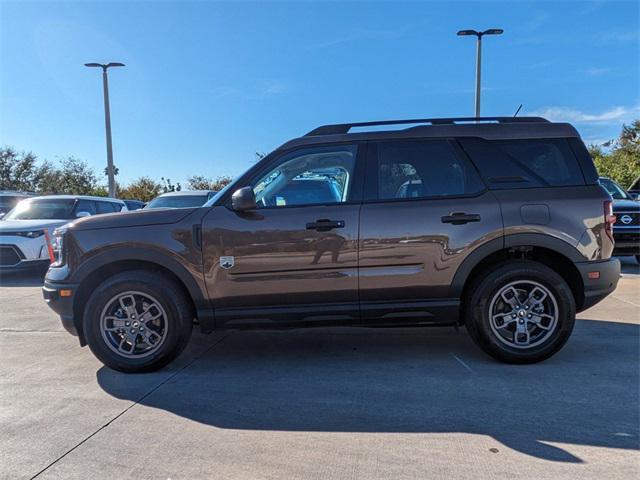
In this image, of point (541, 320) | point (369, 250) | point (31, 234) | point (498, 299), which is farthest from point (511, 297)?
point (31, 234)

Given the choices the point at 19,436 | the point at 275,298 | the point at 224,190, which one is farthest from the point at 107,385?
the point at 224,190

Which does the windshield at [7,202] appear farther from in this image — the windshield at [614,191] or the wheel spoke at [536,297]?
the windshield at [614,191]

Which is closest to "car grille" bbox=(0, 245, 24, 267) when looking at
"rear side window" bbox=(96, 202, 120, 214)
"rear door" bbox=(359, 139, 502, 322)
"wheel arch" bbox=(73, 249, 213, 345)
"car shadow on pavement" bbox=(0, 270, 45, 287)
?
"car shadow on pavement" bbox=(0, 270, 45, 287)

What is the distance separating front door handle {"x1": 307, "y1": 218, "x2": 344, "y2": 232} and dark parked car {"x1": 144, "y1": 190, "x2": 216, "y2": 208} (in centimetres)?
629

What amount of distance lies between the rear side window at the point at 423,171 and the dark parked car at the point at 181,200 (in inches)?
249

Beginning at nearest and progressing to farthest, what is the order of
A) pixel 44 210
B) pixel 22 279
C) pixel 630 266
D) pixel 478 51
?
1. pixel 22 279
2. pixel 44 210
3. pixel 630 266
4. pixel 478 51

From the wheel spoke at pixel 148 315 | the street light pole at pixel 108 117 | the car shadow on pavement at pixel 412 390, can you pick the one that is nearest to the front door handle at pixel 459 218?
the car shadow on pavement at pixel 412 390

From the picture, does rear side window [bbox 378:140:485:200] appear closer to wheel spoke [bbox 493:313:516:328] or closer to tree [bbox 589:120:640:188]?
wheel spoke [bbox 493:313:516:328]

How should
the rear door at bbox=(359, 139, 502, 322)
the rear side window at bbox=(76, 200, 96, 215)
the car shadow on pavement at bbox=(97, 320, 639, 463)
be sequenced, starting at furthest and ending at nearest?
the rear side window at bbox=(76, 200, 96, 215)
the rear door at bbox=(359, 139, 502, 322)
the car shadow on pavement at bbox=(97, 320, 639, 463)

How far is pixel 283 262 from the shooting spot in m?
4.06

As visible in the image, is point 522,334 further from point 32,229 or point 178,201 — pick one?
point 32,229

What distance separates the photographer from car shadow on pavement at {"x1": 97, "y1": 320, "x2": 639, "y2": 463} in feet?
10.3

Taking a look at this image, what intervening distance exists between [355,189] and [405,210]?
472 millimetres

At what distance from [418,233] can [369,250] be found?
1.45 ft
